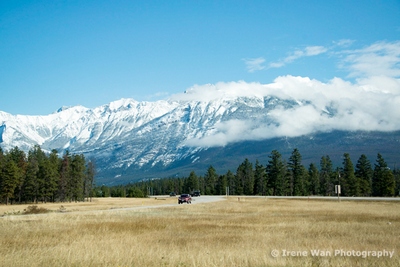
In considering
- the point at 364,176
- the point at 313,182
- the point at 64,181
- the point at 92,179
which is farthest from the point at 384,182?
the point at 64,181

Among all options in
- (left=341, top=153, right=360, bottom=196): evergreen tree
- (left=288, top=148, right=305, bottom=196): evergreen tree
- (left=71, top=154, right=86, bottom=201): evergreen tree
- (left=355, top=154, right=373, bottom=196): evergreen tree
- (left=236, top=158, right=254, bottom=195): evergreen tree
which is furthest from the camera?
(left=236, top=158, right=254, bottom=195): evergreen tree

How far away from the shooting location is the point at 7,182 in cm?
9331

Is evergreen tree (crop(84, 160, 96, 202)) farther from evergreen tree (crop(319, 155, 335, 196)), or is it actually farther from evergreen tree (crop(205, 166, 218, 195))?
evergreen tree (crop(319, 155, 335, 196))

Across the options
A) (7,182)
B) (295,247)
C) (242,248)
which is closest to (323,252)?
(295,247)

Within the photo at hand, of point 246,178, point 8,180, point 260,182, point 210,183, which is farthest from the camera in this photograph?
point 210,183

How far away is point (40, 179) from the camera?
340 ft

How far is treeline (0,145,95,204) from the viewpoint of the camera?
9494cm

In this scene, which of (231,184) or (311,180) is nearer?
(311,180)

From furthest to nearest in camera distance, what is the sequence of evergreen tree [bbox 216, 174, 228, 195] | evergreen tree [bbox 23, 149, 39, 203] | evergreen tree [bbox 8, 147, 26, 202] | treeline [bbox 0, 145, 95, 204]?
evergreen tree [bbox 216, 174, 228, 195], evergreen tree [bbox 23, 149, 39, 203], evergreen tree [bbox 8, 147, 26, 202], treeline [bbox 0, 145, 95, 204]

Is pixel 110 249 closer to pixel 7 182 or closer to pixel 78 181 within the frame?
pixel 7 182

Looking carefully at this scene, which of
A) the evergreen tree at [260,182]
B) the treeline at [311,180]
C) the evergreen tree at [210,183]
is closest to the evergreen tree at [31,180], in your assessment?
the treeline at [311,180]

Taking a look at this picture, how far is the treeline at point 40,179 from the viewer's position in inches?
3738

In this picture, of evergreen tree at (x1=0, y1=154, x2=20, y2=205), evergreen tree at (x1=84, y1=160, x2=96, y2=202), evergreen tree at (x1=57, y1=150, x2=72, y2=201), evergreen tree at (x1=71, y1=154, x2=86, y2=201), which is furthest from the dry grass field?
evergreen tree at (x1=84, y1=160, x2=96, y2=202)

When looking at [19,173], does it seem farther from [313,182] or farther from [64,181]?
[313,182]
